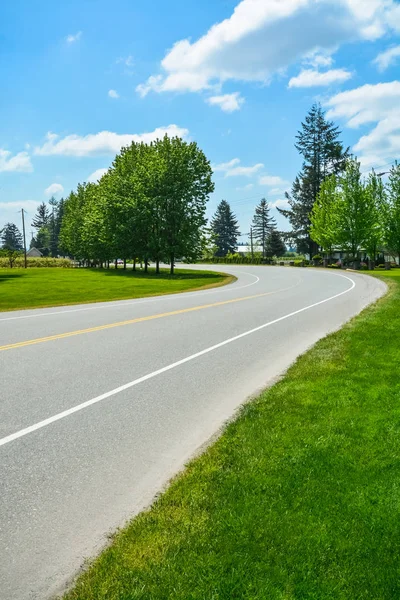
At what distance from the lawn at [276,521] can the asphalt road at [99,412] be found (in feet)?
1.07

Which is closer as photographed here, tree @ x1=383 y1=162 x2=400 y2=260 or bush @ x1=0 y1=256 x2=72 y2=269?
tree @ x1=383 y1=162 x2=400 y2=260

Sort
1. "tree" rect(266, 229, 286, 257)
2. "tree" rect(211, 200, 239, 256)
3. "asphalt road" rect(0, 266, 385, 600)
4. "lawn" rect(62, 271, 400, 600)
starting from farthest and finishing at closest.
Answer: "tree" rect(211, 200, 239, 256) → "tree" rect(266, 229, 286, 257) → "asphalt road" rect(0, 266, 385, 600) → "lawn" rect(62, 271, 400, 600)

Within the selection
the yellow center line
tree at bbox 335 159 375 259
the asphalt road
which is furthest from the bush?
the asphalt road

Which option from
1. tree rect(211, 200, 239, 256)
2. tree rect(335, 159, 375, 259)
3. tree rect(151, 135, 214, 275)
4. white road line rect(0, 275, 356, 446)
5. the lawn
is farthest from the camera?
tree rect(211, 200, 239, 256)

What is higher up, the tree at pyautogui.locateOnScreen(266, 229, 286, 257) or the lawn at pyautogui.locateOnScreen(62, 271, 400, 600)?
the tree at pyautogui.locateOnScreen(266, 229, 286, 257)

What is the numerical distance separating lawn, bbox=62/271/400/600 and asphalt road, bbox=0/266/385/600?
1.07 ft

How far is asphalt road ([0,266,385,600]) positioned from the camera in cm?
369

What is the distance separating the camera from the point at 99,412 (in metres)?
6.35

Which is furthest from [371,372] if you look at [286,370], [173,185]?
[173,185]

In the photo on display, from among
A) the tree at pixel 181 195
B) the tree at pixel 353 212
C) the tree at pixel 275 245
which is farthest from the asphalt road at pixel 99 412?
the tree at pixel 275 245

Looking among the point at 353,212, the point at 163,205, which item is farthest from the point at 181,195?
the point at 353,212

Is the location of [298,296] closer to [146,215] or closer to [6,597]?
[6,597]

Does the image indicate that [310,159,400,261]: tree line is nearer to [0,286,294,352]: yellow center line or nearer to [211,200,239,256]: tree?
[0,286,294,352]: yellow center line

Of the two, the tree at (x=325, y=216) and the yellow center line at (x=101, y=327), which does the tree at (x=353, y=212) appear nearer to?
the tree at (x=325, y=216)
